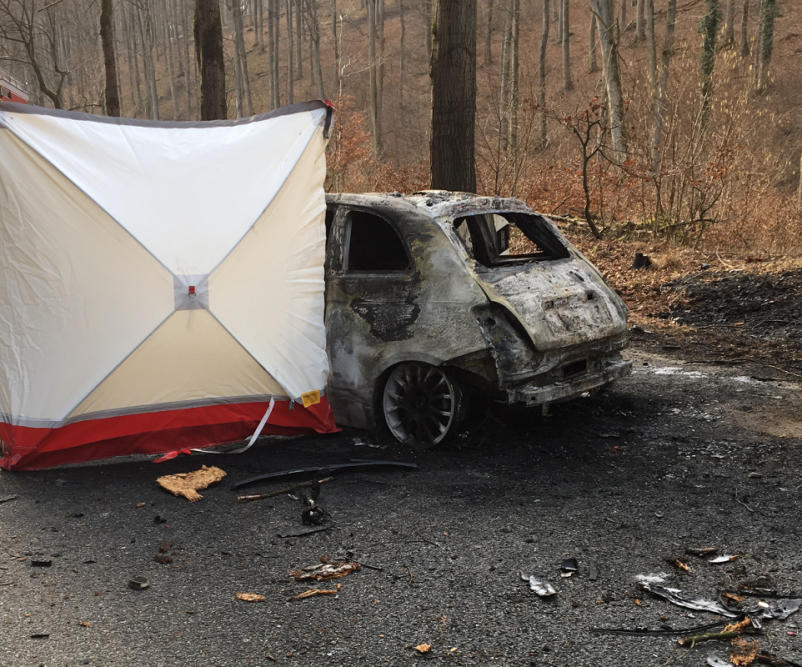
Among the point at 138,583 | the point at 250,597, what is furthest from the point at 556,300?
the point at 138,583

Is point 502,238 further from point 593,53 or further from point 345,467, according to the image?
point 593,53

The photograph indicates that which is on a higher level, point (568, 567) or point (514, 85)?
point (514, 85)

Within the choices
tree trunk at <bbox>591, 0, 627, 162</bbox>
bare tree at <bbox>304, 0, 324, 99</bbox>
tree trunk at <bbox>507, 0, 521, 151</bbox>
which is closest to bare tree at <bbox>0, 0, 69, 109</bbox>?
tree trunk at <bbox>507, 0, 521, 151</bbox>

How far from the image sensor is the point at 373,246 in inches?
245

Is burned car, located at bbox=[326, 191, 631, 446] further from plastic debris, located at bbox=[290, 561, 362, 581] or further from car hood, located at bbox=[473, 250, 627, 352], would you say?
plastic debris, located at bbox=[290, 561, 362, 581]

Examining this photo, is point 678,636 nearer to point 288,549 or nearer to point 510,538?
point 510,538

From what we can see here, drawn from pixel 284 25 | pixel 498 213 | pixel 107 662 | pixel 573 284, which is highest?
pixel 284 25

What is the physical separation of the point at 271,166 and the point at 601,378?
119 inches

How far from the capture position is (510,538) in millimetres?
4414

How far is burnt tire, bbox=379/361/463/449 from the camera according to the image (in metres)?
5.73

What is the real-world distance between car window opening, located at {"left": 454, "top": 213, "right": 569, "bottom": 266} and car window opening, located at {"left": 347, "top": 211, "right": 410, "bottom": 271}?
2.11 feet

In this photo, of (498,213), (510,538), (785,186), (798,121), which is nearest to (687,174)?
(498,213)

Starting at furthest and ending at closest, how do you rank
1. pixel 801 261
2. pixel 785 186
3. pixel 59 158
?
pixel 785 186 < pixel 801 261 < pixel 59 158

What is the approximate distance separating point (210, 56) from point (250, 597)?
1005 cm
